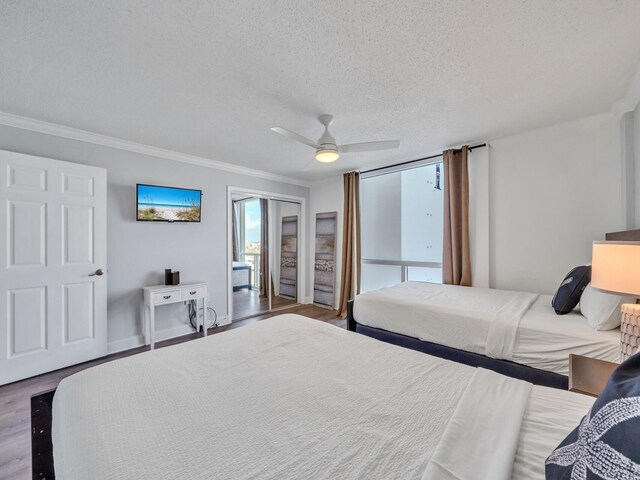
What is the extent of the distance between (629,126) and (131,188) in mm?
5235

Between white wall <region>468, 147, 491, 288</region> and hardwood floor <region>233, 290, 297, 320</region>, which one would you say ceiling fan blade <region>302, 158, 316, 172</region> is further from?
hardwood floor <region>233, 290, 297, 320</region>

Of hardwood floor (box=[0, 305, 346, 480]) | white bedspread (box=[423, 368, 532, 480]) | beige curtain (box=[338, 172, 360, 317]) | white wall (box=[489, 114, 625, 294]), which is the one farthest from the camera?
beige curtain (box=[338, 172, 360, 317])

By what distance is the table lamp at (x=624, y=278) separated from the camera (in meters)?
1.22

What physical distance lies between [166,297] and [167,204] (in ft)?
3.90

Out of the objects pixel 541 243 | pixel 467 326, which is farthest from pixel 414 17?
pixel 541 243

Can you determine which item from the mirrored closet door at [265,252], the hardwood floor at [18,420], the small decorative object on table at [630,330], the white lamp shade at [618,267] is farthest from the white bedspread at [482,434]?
the mirrored closet door at [265,252]

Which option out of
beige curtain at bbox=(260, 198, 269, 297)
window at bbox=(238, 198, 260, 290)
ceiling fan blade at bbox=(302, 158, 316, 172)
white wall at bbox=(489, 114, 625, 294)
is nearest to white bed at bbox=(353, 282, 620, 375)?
white wall at bbox=(489, 114, 625, 294)

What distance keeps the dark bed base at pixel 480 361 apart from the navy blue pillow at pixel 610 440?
1.57 m

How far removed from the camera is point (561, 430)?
862mm

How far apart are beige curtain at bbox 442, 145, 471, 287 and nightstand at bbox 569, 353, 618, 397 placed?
2075 mm

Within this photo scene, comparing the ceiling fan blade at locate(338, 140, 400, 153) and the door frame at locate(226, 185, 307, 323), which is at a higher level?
the ceiling fan blade at locate(338, 140, 400, 153)

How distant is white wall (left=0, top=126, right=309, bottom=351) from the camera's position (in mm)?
2977

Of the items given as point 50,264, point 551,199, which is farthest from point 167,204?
point 551,199

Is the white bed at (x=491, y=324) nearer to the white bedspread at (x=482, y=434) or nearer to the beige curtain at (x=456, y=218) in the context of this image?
the beige curtain at (x=456, y=218)
